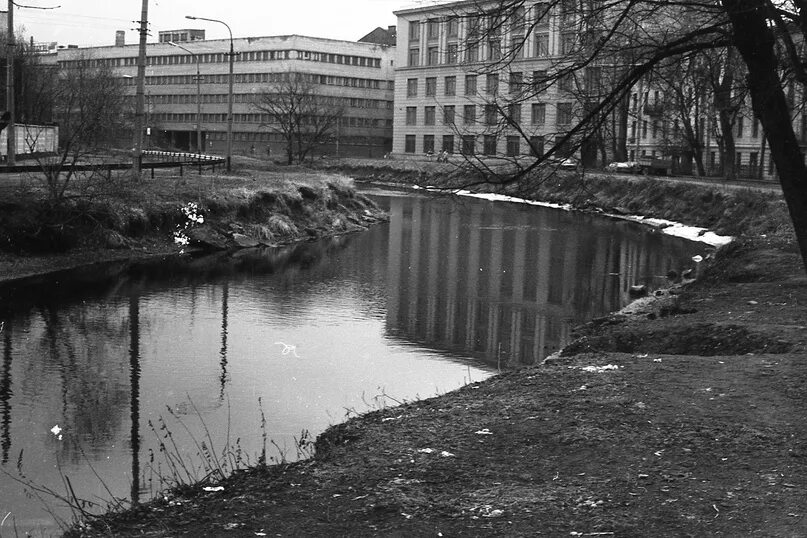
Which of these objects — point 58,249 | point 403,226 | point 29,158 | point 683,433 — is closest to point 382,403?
point 683,433

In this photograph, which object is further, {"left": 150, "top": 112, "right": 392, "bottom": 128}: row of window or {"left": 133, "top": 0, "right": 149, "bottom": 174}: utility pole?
{"left": 150, "top": 112, "right": 392, "bottom": 128}: row of window

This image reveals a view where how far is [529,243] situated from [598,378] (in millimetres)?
26958

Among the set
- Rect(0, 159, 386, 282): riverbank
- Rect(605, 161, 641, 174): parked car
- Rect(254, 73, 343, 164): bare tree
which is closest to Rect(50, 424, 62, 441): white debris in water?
Rect(0, 159, 386, 282): riverbank

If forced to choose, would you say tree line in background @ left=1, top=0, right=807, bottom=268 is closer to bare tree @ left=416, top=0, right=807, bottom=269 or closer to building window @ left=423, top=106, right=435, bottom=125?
bare tree @ left=416, top=0, right=807, bottom=269

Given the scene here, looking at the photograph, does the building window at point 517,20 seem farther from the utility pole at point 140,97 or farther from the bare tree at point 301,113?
the bare tree at point 301,113

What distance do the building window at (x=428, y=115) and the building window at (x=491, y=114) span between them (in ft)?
328

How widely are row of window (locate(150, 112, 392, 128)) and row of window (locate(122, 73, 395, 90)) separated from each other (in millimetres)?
4015

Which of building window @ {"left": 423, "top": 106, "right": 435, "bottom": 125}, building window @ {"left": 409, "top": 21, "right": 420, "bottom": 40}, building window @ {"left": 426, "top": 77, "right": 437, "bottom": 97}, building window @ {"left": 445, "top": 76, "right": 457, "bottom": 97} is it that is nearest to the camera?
building window @ {"left": 445, "top": 76, "right": 457, "bottom": 97}

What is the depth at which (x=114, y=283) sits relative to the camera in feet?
86.3

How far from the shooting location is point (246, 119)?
12875 centimetres

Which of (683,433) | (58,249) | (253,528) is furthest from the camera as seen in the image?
(58,249)

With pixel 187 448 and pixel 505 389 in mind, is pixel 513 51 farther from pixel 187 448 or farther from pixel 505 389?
pixel 187 448

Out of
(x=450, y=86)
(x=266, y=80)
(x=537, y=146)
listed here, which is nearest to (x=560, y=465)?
(x=537, y=146)

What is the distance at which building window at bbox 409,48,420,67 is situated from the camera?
114m
